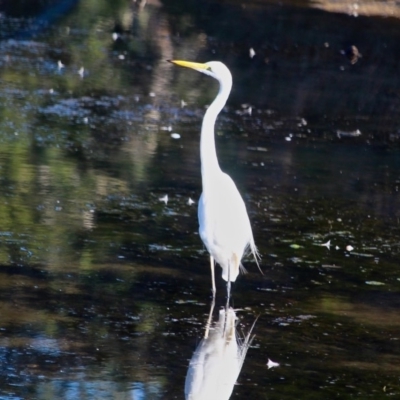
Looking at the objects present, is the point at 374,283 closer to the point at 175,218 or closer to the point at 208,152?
the point at 208,152

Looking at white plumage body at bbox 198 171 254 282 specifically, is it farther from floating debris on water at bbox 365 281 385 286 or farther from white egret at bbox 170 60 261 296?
floating debris on water at bbox 365 281 385 286

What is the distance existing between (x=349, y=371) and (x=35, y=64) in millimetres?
9467

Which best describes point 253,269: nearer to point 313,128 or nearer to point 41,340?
point 41,340

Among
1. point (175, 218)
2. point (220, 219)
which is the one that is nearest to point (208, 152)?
point (220, 219)

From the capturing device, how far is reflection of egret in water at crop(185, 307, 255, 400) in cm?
484

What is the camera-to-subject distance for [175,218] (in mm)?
7926

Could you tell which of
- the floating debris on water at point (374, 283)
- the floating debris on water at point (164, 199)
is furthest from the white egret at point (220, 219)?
the floating debris on water at point (164, 199)

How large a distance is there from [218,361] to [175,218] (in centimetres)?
271

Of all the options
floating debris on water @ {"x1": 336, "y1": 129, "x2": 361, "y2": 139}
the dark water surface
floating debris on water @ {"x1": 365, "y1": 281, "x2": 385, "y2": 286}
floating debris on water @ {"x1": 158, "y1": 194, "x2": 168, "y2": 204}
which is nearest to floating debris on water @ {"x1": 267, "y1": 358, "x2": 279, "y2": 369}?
the dark water surface

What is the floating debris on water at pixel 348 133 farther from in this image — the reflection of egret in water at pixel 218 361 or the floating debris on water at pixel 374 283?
the reflection of egret in water at pixel 218 361

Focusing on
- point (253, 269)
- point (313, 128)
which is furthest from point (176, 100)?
point (253, 269)

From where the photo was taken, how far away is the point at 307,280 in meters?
6.78

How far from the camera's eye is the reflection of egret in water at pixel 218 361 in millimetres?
4840

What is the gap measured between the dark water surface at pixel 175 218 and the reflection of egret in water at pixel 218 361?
2.3 inches
